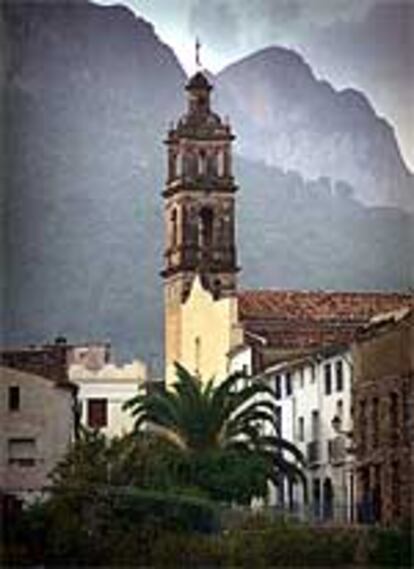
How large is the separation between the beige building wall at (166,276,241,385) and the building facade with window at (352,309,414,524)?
2.10 feet

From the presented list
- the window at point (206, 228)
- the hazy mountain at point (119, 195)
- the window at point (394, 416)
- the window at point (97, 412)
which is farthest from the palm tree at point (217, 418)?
the window at point (206, 228)

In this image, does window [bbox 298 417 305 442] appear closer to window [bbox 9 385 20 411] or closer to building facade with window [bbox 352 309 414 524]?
building facade with window [bbox 352 309 414 524]

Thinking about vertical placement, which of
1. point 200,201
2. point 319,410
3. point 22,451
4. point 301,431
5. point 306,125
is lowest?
point 22,451

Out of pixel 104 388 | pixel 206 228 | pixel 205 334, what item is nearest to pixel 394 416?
pixel 205 334

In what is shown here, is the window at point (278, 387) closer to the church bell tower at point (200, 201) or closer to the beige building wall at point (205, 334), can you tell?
the beige building wall at point (205, 334)

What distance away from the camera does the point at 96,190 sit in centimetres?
788

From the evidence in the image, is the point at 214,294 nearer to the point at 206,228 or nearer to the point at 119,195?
the point at 206,228

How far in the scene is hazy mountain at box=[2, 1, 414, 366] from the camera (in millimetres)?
7727

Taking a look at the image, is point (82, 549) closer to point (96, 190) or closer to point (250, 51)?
point (96, 190)

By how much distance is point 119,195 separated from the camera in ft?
26.0

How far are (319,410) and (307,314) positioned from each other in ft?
1.60

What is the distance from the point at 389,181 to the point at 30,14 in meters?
1.98

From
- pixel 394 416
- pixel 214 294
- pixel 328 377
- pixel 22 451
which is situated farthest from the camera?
pixel 214 294

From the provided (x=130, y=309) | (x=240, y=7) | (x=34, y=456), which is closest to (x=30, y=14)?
(x=240, y=7)
